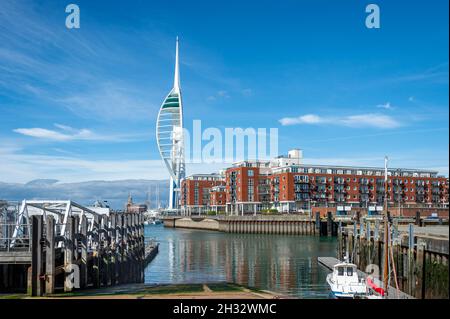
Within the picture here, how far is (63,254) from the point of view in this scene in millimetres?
25359

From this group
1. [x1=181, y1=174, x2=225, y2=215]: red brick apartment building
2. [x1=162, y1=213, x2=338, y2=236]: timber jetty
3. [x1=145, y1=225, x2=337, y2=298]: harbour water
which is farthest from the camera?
[x1=181, y1=174, x2=225, y2=215]: red brick apartment building

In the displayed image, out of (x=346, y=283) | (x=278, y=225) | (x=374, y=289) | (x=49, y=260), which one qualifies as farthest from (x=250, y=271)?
(x=278, y=225)

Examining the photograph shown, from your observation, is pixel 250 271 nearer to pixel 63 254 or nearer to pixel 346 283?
pixel 346 283

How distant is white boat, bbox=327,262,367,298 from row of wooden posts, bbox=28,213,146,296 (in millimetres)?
13456

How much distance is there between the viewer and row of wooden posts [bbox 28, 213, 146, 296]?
20625mm

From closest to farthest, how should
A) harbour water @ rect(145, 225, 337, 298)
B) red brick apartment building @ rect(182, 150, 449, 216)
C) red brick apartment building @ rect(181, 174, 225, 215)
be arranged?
harbour water @ rect(145, 225, 337, 298)
red brick apartment building @ rect(182, 150, 449, 216)
red brick apartment building @ rect(181, 174, 225, 215)

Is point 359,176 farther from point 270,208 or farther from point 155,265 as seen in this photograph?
point 155,265

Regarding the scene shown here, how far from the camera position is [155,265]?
51.8 m

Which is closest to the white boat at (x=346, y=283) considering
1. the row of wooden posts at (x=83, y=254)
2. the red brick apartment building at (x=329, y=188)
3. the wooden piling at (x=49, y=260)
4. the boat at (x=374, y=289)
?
the boat at (x=374, y=289)

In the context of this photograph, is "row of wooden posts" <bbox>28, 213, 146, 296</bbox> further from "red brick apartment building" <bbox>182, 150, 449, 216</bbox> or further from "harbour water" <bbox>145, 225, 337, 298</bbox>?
"red brick apartment building" <bbox>182, 150, 449, 216</bbox>

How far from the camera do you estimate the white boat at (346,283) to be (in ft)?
91.4

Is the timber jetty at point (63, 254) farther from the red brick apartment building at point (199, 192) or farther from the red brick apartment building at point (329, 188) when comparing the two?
the red brick apartment building at point (199, 192)

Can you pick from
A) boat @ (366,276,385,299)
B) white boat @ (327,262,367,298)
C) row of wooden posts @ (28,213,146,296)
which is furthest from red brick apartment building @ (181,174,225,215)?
boat @ (366,276,385,299)
